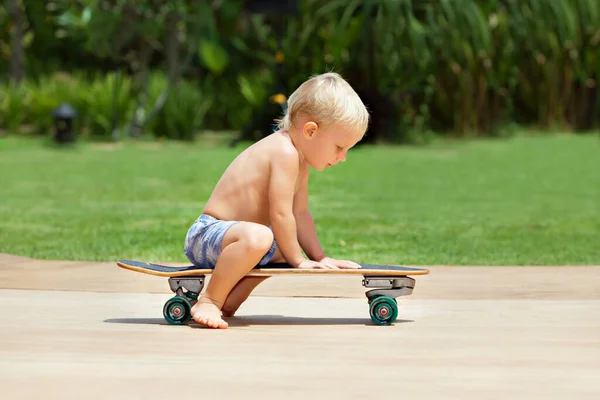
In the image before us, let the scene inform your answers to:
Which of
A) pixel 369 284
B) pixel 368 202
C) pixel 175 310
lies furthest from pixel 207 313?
pixel 368 202

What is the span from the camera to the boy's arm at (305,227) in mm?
5852

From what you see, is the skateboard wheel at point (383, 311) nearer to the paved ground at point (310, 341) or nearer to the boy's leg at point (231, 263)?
the paved ground at point (310, 341)

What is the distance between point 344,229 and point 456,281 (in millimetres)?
2970

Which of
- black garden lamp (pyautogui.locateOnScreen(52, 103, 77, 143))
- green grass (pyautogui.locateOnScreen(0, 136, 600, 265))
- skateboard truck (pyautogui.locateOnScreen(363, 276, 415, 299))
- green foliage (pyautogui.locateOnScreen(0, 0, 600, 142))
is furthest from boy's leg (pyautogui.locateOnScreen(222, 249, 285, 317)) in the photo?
green foliage (pyautogui.locateOnScreen(0, 0, 600, 142))

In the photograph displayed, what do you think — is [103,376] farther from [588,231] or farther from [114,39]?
[114,39]

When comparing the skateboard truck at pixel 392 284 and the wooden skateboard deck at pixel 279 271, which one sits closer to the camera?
the wooden skateboard deck at pixel 279 271

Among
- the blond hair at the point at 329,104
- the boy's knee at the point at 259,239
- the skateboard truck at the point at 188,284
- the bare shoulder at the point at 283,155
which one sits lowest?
the skateboard truck at the point at 188,284

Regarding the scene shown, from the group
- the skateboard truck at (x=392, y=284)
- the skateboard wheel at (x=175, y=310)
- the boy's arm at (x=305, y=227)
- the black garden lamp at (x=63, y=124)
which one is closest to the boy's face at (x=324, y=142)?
the boy's arm at (x=305, y=227)

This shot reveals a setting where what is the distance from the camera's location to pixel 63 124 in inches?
831

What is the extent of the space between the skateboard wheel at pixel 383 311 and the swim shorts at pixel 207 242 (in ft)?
1.65

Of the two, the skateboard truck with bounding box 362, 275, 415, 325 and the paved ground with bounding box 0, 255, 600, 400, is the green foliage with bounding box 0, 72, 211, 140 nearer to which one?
the paved ground with bounding box 0, 255, 600, 400

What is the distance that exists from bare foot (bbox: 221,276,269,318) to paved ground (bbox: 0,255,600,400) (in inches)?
3.4

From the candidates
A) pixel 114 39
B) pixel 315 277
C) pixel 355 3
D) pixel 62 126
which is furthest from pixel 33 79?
pixel 315 277

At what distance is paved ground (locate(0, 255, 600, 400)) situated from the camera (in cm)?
431
